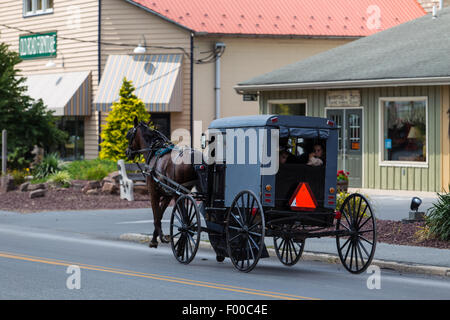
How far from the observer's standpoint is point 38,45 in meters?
34.7

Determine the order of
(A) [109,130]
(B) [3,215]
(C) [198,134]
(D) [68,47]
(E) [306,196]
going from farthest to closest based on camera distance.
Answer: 1. (D) [68,47]
2. (C) [198,134]
3. (A) [109,130]
4. (B) [3,215]
5. (E) [306,196]

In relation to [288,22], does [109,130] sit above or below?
below

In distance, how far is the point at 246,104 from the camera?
107 feet

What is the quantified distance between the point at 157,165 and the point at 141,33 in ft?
61.7

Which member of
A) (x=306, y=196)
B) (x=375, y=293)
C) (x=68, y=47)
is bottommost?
(x=375, y=293)

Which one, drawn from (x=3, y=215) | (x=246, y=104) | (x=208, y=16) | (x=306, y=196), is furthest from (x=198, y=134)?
(x=306, y=196)

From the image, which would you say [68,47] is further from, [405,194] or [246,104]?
[405,194]

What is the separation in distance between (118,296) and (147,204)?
41.4ft

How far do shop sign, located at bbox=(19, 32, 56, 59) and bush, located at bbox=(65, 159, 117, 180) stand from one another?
7645mm

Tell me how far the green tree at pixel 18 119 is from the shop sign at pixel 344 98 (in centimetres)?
1003

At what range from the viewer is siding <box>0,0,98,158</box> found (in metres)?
32.4

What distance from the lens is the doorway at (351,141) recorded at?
82.8 ft

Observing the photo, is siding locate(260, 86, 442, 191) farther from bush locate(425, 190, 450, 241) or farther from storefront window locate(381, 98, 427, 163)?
bush locate(425, 190, 450, 241)

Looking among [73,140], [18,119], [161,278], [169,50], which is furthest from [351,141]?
[161,278]
